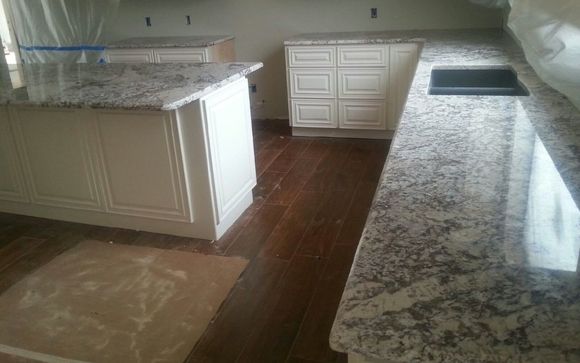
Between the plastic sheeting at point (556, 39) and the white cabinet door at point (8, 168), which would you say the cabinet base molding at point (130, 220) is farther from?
the plastic sheeting at point (556, 39)

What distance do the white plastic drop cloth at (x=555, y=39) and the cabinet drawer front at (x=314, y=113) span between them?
2.55 metres

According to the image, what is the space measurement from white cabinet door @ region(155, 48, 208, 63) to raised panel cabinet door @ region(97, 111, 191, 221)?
206 centimetres

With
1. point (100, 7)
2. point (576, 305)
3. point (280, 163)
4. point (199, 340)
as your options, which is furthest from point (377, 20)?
point (576, 305)

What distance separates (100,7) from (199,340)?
3803 millimetres

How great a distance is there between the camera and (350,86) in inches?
167

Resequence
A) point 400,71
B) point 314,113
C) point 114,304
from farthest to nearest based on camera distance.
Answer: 1. point 314,113
2. point 400,71
3. point 114,304

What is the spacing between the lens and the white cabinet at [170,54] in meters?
4.52

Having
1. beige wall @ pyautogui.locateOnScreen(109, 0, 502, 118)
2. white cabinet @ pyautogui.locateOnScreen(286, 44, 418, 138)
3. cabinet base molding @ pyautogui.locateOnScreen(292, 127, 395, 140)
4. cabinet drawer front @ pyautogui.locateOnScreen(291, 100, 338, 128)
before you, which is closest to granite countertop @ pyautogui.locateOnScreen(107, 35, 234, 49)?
beige wall @ pyautogui.locateOnScreen(109, 0, 502, 118)

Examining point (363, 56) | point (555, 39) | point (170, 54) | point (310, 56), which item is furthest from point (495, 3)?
point (170, 54)

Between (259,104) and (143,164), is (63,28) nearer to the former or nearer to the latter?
(259,104)

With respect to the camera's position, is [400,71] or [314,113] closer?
[400,71]

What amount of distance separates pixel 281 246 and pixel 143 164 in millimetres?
896

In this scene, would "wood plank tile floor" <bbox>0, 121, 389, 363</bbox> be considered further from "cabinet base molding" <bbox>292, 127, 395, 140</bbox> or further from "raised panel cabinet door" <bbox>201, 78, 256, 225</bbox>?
"cabinet base molding" <bbox>292, 127, 395, 140</bbox>

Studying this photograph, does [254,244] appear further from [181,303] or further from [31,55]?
[31,55]
